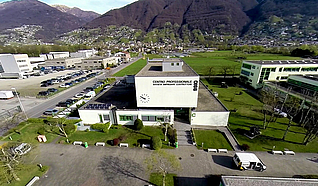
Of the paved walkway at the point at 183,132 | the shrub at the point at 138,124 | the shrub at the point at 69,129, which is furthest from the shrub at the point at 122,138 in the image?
the paved walkway at the point at 183,132

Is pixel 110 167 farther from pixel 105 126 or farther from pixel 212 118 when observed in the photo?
pixel 212 118

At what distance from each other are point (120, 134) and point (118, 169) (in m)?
8.19

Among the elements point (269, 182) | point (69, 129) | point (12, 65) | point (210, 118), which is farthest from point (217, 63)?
point (12, 65)

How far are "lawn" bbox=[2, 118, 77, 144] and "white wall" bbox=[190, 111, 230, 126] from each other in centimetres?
2571

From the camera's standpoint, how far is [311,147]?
73.9 ft

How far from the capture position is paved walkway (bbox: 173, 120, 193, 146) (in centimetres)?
2401

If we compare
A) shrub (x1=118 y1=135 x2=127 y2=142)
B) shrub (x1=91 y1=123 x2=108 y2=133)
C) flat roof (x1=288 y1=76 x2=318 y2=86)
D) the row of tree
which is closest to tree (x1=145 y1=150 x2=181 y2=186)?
shrub (x1=118 y1=135 x2=127 y2=142)

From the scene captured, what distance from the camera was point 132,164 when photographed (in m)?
19.6

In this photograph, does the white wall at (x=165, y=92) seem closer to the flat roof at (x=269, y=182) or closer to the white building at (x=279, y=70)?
the flat roof at (x=269, y=182)

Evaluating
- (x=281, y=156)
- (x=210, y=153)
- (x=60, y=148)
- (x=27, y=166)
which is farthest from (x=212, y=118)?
(x=27, y=166)

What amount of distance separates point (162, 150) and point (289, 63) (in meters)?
58.6

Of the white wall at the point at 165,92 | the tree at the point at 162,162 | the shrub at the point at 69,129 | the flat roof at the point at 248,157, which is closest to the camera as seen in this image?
the flat roof at the point at 248,157

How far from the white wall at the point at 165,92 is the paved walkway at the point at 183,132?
4371 millimetres

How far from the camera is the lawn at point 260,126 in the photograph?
22888mm
